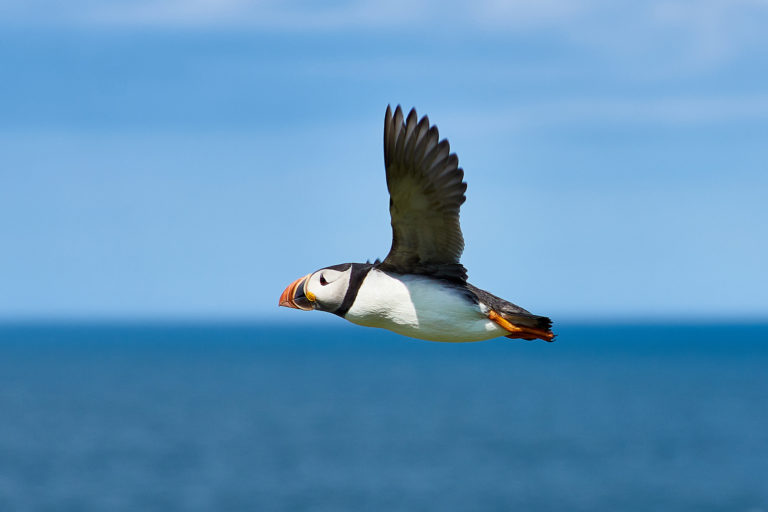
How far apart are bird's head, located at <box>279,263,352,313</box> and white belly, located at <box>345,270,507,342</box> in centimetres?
15

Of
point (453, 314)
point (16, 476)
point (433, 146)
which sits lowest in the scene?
point (16, 476)

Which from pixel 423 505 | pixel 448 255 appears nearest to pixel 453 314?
pixel 448 255

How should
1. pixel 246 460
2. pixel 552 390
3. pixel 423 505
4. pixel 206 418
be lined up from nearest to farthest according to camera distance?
pixel 423 505 < pixel 246 460 < pixel 206 418 < pixel 552 390

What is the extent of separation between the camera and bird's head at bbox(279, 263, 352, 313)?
879 cm

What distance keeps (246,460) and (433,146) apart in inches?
3442

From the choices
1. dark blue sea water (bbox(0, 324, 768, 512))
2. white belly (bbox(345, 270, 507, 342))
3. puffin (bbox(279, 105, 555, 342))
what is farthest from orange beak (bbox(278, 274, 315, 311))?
dark blue sea water (bbox(0, 324, 768, 512))

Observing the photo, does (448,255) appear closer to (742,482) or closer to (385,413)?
(742,482)

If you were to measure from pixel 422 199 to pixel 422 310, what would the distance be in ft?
3.16

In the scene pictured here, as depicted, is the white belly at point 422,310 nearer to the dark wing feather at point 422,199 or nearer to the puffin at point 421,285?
the puffin at point 421,285

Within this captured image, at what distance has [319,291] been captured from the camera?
880 cm

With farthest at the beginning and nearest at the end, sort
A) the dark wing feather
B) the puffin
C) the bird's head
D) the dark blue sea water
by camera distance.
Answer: the dark blue sea water, the bird's head, the puffin, the dark wing feather

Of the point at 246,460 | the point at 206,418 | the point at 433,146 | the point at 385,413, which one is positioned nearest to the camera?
the point at 433,146

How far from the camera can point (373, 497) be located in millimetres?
78688

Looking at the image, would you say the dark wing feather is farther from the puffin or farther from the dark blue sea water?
the dark blue sea water
